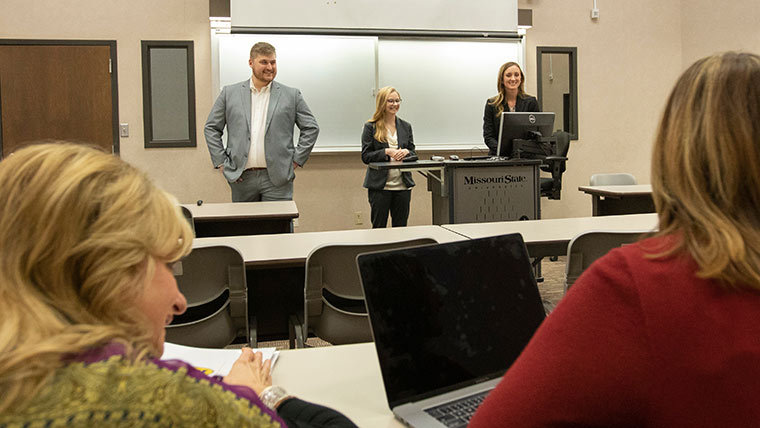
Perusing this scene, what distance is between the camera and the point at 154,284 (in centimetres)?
77

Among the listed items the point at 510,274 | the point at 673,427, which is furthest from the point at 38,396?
the point at 510,274

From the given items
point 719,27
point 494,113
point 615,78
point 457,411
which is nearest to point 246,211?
point 494,113

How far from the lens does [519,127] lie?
4723 millimetres

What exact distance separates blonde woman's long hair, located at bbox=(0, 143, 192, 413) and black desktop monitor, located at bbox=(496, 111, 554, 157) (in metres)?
4.18

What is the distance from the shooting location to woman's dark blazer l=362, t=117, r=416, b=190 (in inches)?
206

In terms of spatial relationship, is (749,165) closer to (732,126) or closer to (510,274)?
(732,126)

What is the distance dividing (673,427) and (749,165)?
0.29 meters

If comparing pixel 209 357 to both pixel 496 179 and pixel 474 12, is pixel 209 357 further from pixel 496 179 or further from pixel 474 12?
pixel 474 12

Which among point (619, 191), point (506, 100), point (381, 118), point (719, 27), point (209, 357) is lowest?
point (209, 357)

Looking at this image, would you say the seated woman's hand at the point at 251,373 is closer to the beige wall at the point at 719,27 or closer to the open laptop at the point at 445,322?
the open laptop at the point at 445,322

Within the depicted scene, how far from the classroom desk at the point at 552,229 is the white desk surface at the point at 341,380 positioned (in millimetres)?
1398

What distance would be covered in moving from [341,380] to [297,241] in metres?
1.63

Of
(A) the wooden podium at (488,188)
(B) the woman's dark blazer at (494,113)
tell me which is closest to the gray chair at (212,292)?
(A) the wooden podium at (488,188)

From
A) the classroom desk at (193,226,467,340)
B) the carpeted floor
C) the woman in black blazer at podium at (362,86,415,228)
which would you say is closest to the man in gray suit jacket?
the woman in black blazer at podium at (362,86,415,228)
